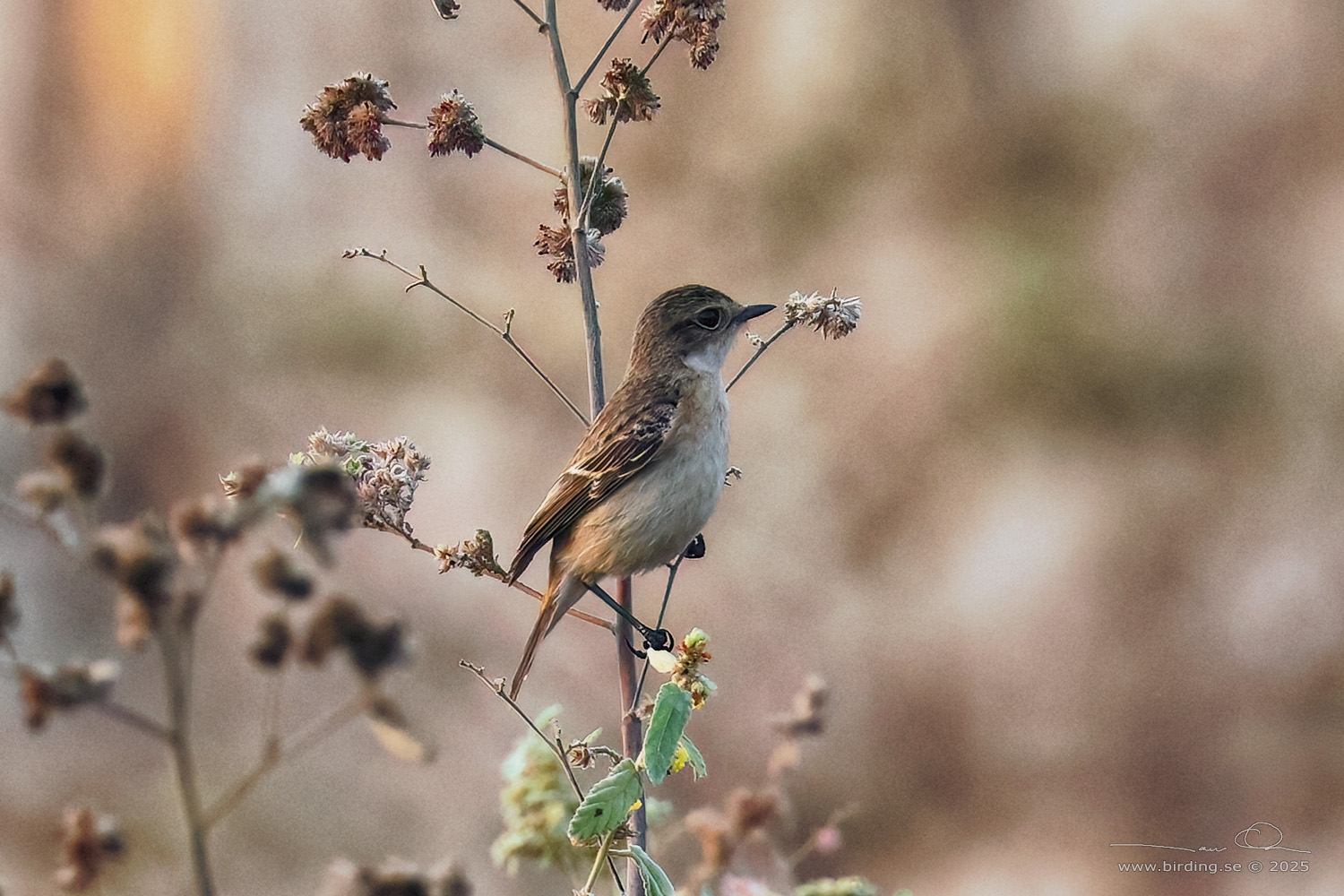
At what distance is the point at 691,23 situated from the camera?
4.67 ft

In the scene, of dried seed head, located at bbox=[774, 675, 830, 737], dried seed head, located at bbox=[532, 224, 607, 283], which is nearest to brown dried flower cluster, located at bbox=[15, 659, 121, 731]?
dried seed head, located at bbox=[532, 224, 607, 283]

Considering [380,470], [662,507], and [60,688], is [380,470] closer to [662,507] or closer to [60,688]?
[662,507]

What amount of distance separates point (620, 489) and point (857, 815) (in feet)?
6.87

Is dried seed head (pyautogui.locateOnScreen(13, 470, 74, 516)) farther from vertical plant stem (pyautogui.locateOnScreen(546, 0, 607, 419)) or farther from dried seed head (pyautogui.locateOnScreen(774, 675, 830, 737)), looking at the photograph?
dried seed head (pyautogui.locateOnScreen(774, 675, 830, 737))

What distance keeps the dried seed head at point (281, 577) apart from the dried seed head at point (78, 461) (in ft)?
0.38

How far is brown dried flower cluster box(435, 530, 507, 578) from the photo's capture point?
1380 millimetres

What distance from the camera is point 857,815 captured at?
348 cm

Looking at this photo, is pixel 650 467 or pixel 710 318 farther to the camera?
pixel 710 318

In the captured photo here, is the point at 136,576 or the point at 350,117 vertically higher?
the point at 350,117

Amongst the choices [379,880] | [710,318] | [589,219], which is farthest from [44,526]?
[710,318]

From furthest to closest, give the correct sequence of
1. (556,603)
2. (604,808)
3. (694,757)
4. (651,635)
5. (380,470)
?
(556,603) → (651,635) → (380,470) → (694,757) → (604,808)

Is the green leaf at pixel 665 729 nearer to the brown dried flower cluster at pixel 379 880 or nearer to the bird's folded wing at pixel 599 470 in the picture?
the brown dried flower cluster at pixel 379 880

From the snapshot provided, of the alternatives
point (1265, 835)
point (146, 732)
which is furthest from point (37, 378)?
point (1265, 835)

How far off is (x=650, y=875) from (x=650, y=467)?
2.62 feet
